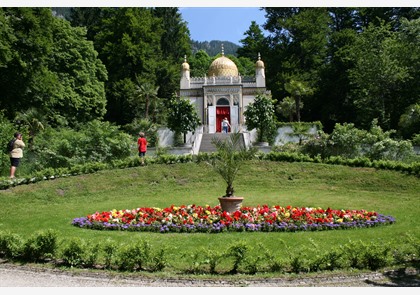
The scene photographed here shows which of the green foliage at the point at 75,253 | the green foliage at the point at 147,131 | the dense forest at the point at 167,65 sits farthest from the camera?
the green foliage at the point at 147,131

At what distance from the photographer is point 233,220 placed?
1209 centimetres

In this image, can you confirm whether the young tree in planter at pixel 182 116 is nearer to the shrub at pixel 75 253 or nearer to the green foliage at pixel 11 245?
the green foliage at pixel 11 245

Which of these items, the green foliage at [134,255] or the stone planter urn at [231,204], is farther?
the stone planter urn at [231,204]

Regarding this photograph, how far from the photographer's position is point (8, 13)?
2820 centimetres

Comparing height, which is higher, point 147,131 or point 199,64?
point 199,64

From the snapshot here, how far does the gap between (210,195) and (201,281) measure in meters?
10.7

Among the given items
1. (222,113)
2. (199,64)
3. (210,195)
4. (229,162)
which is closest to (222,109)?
(222,113)

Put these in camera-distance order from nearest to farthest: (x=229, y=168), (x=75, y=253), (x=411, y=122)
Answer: (x=75, y=253)
(x=229, y=168)
(x=411, y=122)

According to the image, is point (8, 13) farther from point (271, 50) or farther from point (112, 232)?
point (271, 50)

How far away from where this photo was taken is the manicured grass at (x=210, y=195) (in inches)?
435

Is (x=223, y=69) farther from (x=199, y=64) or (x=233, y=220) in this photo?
(x=233, y=220)

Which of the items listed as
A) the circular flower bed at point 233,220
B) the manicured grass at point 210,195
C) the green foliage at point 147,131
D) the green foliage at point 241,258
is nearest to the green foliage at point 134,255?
the green foliage at point 241,258

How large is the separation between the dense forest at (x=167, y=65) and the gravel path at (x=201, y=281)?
2033 cm

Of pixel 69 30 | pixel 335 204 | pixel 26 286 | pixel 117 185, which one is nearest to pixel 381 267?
pixel 26 286
